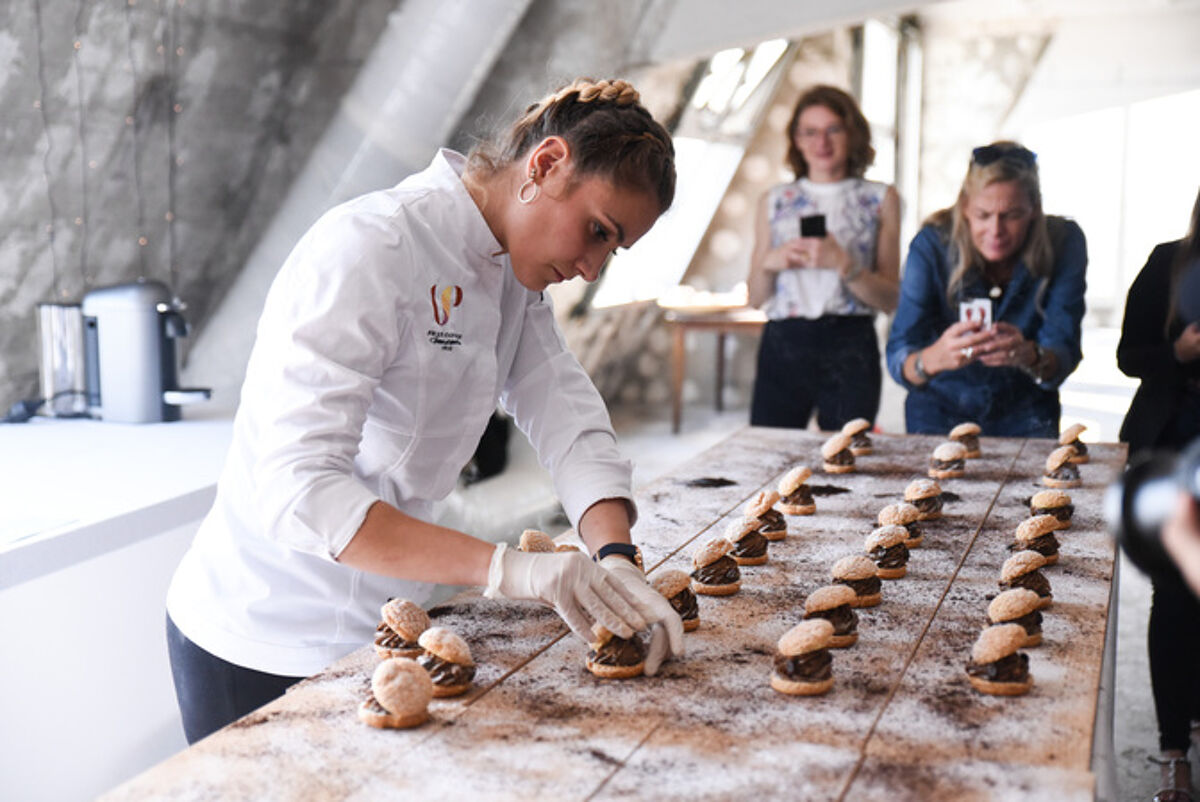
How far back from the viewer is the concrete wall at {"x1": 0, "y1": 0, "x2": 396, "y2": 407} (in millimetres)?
2867

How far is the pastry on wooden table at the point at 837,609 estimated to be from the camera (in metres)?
1.57

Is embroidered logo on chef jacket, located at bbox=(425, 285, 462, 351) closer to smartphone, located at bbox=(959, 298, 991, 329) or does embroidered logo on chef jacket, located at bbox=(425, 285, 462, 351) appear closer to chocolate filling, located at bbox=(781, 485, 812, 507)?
chocolate filling, located at bbox=(781, 485, 812, 507)

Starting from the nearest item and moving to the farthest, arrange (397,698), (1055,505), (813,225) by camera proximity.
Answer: (397,698), (1055,505), (813,225)

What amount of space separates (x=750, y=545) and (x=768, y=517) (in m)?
0.19

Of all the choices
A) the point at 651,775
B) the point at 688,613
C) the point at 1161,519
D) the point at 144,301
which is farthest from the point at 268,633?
the point at 144,301

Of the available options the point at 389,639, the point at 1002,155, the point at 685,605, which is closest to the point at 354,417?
the point at 389,639

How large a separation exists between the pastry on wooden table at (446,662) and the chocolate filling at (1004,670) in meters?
0.61

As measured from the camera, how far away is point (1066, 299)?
9.95 ft

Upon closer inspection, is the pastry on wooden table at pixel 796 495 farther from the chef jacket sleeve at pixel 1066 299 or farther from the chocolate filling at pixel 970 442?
the chef jacket sleeve at pixel 1066 299

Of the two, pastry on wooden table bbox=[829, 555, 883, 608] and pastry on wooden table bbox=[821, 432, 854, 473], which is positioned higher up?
pastry on wooden table bbox=[821, 432, 854, 473]

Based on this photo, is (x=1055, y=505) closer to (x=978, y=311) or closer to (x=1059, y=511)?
(x=1059, y=511)

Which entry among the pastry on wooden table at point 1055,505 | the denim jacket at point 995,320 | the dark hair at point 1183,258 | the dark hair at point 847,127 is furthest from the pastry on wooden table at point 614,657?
the dark hair at point 847,127

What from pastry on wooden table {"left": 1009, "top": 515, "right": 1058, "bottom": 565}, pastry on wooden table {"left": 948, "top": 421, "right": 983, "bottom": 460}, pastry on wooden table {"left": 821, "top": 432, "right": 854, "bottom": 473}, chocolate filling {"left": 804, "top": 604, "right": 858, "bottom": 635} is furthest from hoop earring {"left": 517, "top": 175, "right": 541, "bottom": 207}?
pastry on wooden table {"left": 948, "top": 421, "right": 983, "bottom": 460}

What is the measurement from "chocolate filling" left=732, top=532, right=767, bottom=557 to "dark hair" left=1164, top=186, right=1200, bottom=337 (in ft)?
3.62
